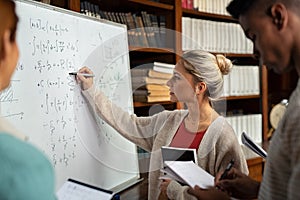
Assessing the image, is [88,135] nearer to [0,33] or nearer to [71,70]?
[71,70]

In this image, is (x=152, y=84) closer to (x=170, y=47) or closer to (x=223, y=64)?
(x=170, y=47)

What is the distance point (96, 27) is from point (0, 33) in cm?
95

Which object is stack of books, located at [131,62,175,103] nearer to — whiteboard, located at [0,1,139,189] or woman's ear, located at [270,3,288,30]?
whiteboard, located at [0,1,139,189]

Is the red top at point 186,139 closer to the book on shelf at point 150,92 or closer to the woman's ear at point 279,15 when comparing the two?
the book on shelf at point 150,92

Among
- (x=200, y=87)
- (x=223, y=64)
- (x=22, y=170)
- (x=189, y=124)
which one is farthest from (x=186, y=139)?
(x=22, y=170)

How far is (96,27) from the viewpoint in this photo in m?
1.60


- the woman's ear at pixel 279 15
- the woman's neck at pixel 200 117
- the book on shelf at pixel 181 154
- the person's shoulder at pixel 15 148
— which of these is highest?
the woman's ear at pixel 279 15

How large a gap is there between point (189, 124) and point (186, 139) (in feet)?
0.23

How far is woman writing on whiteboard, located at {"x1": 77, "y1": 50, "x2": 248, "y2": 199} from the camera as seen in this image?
5.15 ft

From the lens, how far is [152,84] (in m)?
2.05

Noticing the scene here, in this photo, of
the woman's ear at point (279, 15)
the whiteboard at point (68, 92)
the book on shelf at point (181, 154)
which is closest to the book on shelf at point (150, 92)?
the whiteboard at point (68, 92)

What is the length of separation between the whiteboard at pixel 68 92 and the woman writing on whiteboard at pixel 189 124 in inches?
2.7

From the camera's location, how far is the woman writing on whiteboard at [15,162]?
0.61m

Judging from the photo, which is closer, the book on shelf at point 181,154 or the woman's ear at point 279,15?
the woman's ear at point 279,15
